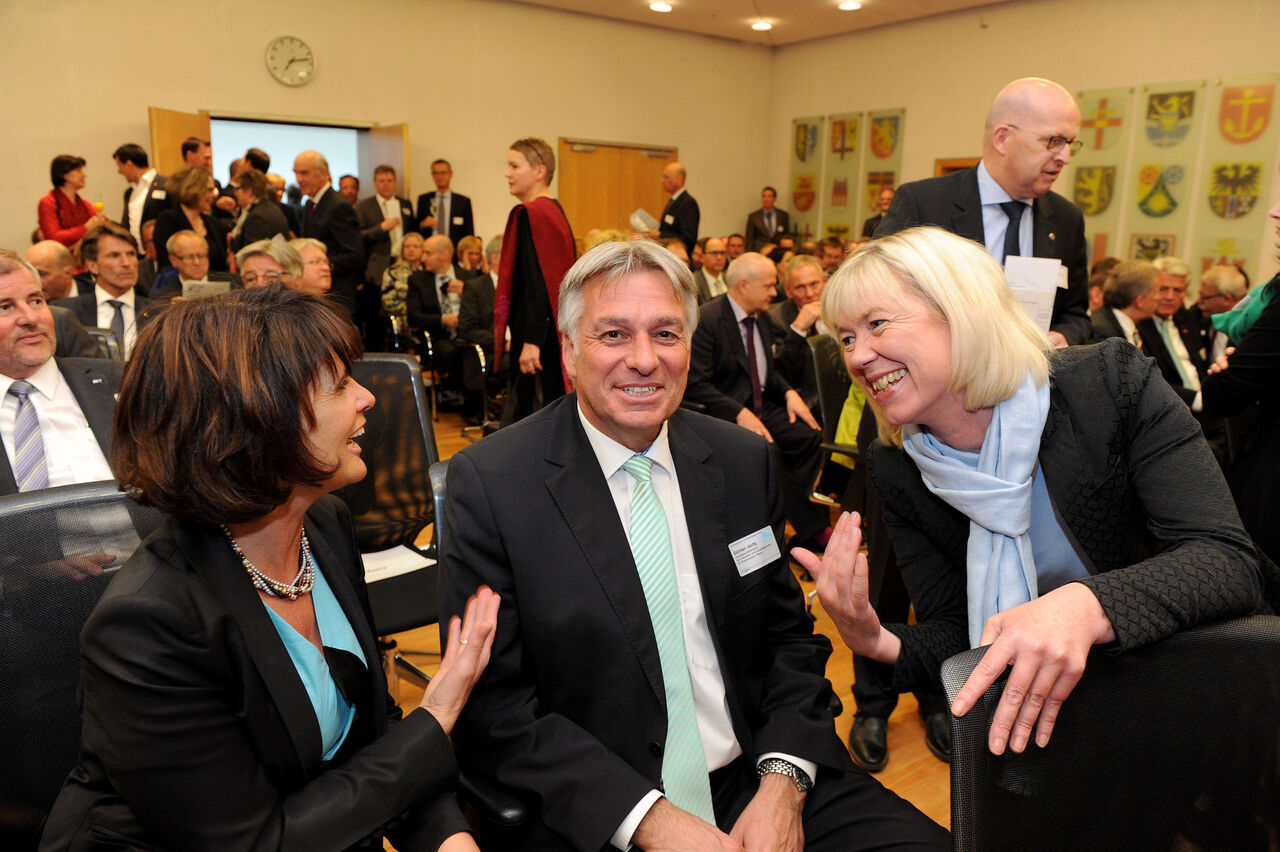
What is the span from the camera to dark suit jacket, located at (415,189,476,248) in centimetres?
909

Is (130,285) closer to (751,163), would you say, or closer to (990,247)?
(990,247)

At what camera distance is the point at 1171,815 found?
1.03 meters

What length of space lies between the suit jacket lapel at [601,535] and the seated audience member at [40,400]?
1.56 meters

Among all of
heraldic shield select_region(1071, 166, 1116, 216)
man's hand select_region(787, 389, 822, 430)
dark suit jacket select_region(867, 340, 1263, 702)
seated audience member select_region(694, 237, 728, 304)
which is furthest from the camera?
heraldic shield select_region(1071, 166, 1116, 216)

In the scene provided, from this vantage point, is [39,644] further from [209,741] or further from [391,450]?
[391,450]

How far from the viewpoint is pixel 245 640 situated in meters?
1.11

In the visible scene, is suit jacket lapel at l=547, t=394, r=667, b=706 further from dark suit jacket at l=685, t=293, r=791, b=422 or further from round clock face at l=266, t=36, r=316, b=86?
round clock face at l=266, t=36, r=316, b=86

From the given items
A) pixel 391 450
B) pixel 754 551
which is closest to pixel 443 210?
pixel 391 450

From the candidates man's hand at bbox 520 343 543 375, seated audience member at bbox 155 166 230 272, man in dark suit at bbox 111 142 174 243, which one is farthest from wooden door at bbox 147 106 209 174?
man's hand at bbox 520 343 543 375

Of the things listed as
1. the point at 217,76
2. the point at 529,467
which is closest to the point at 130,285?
the point at 529,467

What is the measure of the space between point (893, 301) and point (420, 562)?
1733mm

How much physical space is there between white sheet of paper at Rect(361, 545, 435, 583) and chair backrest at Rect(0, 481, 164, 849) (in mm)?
1224

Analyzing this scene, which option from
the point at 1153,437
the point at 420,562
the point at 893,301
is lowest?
the point at 420,562

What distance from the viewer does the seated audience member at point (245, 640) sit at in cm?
100
